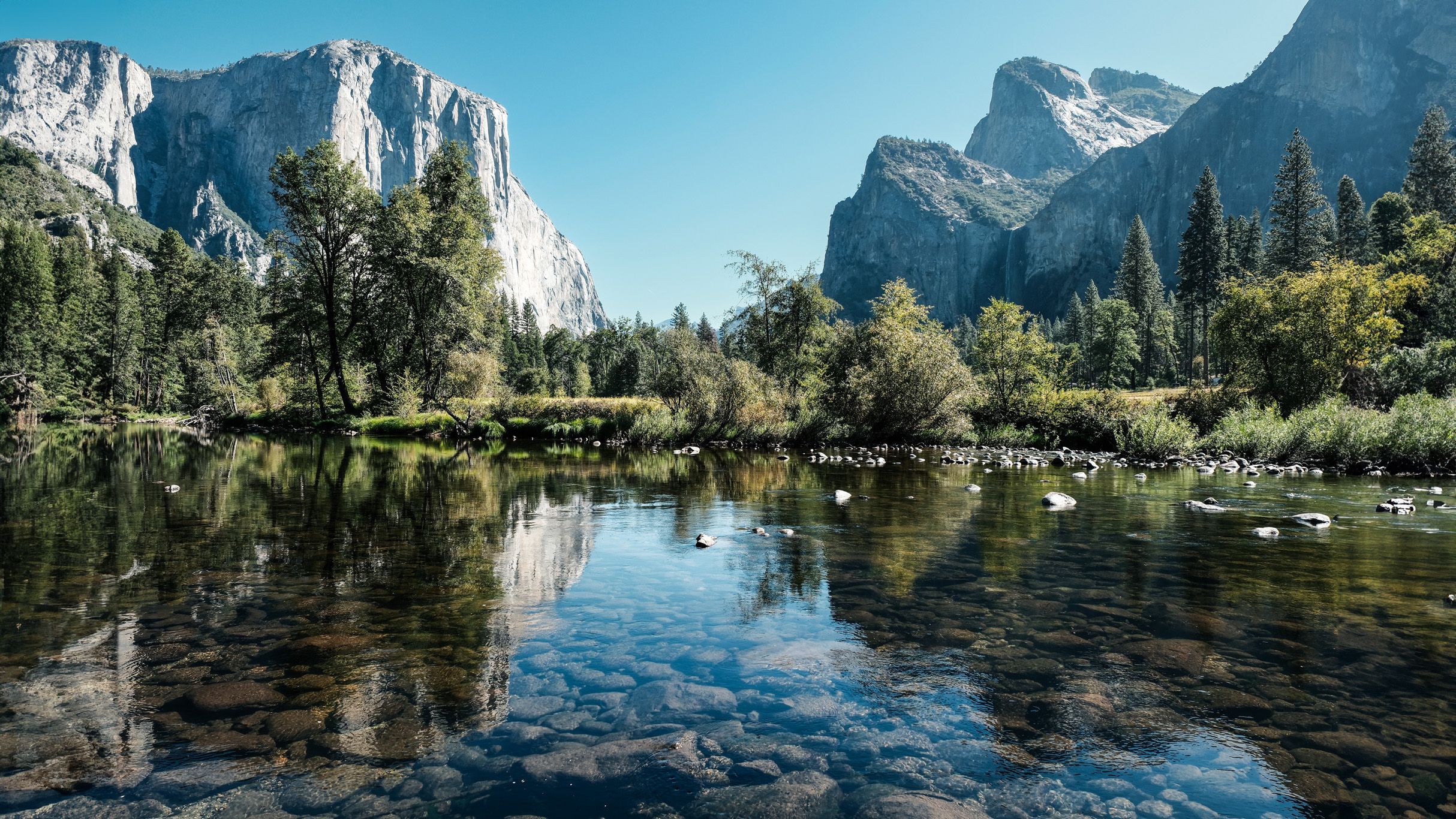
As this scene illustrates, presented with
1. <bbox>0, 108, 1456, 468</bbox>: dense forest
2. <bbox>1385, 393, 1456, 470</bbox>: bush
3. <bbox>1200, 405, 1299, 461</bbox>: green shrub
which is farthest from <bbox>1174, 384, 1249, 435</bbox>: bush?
<bbox>1385, 393, 1456, 470</bbox>: bush

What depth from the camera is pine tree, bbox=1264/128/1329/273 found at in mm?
60812

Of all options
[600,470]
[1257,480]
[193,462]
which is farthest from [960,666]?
[193,462]

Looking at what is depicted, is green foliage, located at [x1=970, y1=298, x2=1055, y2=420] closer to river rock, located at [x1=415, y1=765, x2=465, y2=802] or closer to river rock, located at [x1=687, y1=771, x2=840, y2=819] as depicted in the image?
river rock, located at [x1=687, y1=771, x2=840, y2=819]

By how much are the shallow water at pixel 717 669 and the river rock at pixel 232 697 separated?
2cm

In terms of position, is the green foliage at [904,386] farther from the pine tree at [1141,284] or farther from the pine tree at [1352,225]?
the pine tree at [1141,284]

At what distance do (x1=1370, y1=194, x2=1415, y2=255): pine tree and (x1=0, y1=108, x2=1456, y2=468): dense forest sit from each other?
17.6 inches

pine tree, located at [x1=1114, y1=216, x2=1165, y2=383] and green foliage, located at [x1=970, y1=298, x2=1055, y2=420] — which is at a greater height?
pine tree, located at [x1=1114, y1=216, x2=1165, y2=383]

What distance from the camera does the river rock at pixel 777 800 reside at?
3.38 meters

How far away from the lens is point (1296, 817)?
132 inches

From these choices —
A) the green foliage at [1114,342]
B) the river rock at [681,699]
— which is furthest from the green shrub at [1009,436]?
the green foliage at [1114,342]

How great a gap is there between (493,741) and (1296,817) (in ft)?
14.1

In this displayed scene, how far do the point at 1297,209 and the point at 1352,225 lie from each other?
11.9 m

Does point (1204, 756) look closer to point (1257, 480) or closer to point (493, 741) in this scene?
point (493, 741)

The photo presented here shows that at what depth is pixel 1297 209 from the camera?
201 feet
